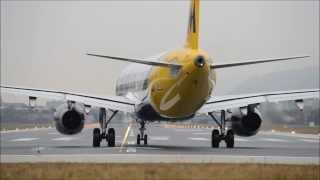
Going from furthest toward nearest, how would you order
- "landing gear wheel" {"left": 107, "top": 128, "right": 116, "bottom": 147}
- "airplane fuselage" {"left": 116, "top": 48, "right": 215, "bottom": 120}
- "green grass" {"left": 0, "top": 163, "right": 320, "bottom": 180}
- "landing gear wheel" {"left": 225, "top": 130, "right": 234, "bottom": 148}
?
1. "landing gear wheel" {"left": 107, "top": 128, "right": 116, "bottom": 147}
2. "landing gear wheel" {"left": 225, "top": 130, "right": 234, "bottom": 148}
3. "airplane fuselage" {"left": 116, "top": 48, "right": 215, "bottom": 120}
4. "green grass" {"left": 0, "top": 163, "right": 320, "bottom": 180}

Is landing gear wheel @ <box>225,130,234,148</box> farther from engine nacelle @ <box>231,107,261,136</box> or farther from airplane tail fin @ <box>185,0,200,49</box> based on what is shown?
airplane tail fin @ <box>185,0,200,49</box>

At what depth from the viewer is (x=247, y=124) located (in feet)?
135

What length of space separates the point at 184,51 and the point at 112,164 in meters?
14.0

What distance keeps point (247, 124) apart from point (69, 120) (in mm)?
10565

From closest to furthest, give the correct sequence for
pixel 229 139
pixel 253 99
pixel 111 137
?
pixel 253 99 → pixel 229 139 → pixel 111 137

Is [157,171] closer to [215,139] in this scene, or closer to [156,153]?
[156,153]

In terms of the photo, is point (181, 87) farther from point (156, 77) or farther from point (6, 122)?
point (6, 122)

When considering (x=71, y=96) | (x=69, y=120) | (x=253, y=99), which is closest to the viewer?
(x=69, y=120)

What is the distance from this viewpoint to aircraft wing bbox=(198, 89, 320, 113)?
40.1 metres

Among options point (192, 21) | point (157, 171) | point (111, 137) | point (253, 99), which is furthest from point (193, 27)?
point (157, 171)

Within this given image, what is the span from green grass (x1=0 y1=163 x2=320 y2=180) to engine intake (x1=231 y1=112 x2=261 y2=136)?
16479 mm

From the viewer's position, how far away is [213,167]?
23.5 metres

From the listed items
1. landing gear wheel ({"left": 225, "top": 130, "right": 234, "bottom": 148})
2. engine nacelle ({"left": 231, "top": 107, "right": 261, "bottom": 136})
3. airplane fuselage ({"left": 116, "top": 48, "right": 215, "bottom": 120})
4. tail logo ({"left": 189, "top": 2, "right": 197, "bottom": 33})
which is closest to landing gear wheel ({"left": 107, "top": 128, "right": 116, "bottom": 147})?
airplane fuselage ({"left": 116, "top": 48, "right": 215, "bottom": 120})

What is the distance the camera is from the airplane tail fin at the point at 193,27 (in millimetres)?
40719
